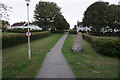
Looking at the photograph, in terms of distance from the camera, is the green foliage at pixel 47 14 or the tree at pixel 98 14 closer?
the tree at pixel 98 14

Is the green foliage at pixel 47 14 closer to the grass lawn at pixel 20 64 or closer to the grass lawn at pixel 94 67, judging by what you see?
the grass lawn at pixel 20 64

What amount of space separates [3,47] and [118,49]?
14.4 metres

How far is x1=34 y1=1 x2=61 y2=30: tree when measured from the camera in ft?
108

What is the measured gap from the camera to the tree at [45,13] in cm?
3306

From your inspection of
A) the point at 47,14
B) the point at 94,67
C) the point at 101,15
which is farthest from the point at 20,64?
the point at 101,15

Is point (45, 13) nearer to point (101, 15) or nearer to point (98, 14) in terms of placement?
point (98, 14)

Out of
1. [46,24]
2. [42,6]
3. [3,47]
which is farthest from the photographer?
[46,24]

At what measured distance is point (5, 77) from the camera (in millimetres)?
4371

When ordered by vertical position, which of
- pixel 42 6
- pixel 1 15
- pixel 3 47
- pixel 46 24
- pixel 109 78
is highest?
pixel 42 6

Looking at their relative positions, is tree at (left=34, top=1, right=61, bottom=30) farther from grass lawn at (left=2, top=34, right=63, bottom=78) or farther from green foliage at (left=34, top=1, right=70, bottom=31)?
grass lawn at (left=2, top=34, right=63, bottom=78)

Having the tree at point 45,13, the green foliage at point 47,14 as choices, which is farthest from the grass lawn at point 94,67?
the green foliage at point 47,14

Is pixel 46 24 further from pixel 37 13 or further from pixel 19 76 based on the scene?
pixel 19 76

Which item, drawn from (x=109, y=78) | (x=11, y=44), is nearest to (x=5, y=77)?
(x=109, y=78)

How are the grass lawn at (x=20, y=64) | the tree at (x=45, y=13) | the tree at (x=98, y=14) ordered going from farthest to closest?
the tree at (x=45, y=13), the tree at (x=98, y=14), the grass lawn at (x=20, y=64)
